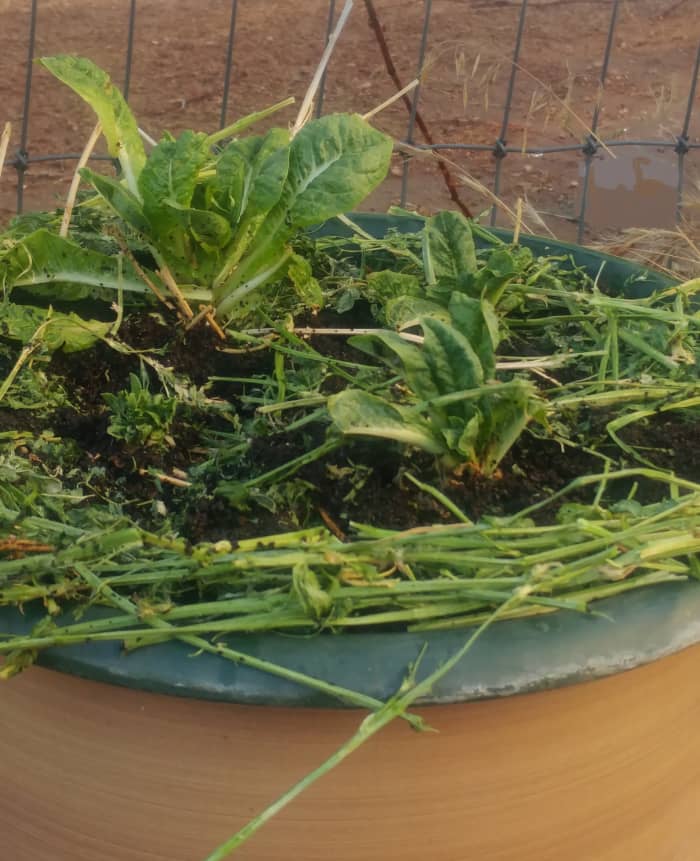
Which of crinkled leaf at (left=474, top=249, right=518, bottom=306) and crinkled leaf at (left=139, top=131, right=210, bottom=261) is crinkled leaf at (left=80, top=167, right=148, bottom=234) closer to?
crinkled leaf at (left=139, top=131, right=210, bottom=261)

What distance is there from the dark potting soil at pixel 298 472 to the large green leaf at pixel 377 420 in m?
0.04

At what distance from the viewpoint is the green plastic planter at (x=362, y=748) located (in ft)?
2.02

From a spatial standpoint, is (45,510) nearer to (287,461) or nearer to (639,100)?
(287,461)

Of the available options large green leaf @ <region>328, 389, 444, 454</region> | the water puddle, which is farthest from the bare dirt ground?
large green leaf @ <region>328, 389, 444, 454</region>

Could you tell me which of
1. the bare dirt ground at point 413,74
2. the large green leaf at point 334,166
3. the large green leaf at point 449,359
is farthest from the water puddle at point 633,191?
the large green leaf at point 449,359

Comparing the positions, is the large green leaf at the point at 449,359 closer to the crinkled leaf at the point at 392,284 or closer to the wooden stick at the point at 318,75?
the crinkled leaf at the point at 392,284

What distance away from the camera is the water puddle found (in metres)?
4.49

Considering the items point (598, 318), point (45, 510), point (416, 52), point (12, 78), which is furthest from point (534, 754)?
point (416, 52)

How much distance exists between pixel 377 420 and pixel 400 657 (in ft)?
0.72

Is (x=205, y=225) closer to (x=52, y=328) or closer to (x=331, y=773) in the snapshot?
(x=52, y=328)

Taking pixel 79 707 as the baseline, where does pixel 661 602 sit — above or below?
above

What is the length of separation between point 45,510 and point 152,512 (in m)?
0.09

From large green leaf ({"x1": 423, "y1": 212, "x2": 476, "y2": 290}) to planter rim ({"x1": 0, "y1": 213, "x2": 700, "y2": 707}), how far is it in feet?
1.61

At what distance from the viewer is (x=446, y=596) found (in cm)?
64
